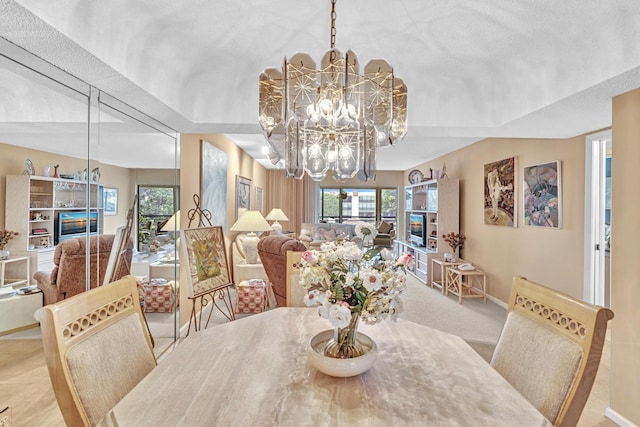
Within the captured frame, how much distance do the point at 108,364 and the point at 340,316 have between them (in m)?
0.87

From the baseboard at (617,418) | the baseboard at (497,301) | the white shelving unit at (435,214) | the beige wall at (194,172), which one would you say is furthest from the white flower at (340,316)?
the white shelving unit at (435,214)

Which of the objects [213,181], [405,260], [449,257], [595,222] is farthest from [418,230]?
[405,260]

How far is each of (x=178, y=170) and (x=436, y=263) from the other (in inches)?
170

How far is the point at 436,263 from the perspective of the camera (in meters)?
5.27

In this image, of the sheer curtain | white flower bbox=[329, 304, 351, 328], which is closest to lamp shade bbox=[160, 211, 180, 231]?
white flower bbox=[329, 304, 351, 328]

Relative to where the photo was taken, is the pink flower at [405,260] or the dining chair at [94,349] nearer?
the dining chair at [94,349]

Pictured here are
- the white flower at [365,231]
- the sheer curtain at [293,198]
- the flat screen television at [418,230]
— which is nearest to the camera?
the white flower at [365,231]

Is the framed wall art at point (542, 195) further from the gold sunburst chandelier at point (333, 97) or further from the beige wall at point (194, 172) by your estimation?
the beige wall at point (194, 172)

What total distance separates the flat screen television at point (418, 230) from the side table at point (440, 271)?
77 centimetres

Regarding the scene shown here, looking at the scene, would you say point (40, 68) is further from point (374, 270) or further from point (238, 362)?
point (374, 270)

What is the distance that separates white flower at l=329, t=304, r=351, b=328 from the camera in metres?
0.97

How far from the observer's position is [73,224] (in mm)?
1778

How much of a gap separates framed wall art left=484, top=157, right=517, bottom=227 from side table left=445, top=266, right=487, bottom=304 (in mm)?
812

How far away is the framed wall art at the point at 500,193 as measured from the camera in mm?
3945
